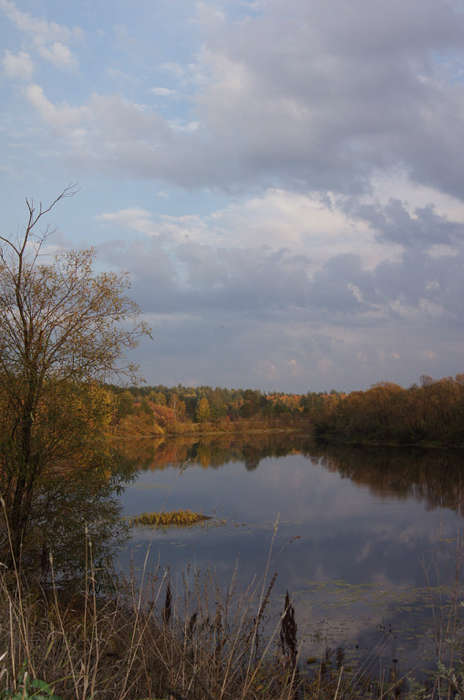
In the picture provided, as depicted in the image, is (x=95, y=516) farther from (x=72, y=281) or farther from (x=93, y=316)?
(x=72, y=281)

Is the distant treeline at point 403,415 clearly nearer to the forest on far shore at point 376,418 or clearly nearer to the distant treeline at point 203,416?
the forest on far shore at point 376,418

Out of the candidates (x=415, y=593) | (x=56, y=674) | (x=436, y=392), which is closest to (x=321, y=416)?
(x=436, y=392)

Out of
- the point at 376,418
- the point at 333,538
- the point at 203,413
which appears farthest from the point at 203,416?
the point at 333,538

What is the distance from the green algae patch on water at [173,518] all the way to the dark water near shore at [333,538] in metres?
0.61

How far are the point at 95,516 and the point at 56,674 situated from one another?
9.06 metres

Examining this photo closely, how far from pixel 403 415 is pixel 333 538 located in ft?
138

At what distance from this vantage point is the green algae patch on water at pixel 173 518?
72.9 ft

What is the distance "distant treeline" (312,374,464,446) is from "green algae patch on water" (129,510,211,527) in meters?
35.8

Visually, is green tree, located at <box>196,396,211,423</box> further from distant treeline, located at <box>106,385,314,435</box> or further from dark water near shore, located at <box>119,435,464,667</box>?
dark water near shore, located at <box>119,435,464,667</box>

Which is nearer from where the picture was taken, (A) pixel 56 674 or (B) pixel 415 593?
(A) pixel 56 674

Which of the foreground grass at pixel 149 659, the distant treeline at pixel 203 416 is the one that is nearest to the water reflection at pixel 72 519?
the foreground grass at pixel 149 659

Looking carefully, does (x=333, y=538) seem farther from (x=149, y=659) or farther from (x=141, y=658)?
(x=141, y=658)

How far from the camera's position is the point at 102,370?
40.3 feet

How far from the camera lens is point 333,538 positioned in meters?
20.6
